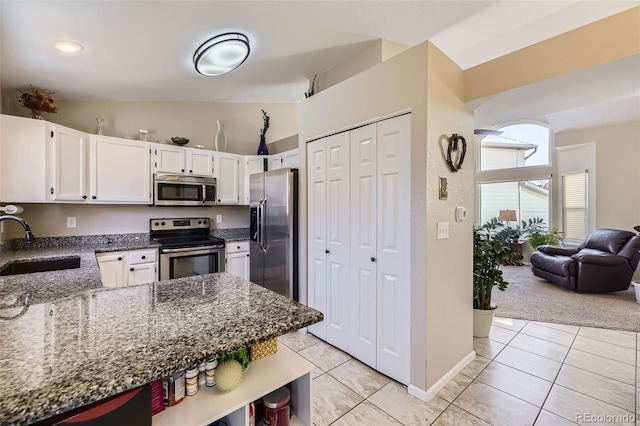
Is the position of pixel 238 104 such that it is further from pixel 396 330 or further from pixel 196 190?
pixel 396 330

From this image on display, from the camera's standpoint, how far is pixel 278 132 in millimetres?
4625

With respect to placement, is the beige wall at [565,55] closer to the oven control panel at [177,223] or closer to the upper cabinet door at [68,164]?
the oven control panel at [177,223]

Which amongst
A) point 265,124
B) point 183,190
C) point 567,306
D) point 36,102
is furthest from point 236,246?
point 567,306

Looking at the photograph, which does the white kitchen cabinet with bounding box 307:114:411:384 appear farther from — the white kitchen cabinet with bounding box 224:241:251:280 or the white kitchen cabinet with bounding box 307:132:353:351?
the white kitchen cabinet with bounding box 224:241:251:280

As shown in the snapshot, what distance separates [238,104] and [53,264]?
300 cm

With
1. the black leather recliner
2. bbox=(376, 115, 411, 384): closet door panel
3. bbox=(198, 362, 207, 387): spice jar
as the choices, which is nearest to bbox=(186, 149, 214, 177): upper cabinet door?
bbox=(376, 115, 411, 384): closet door panel

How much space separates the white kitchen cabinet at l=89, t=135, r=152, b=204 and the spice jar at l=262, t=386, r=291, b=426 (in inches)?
125

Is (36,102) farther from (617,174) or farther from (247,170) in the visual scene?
(617,174)

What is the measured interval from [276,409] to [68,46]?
9.93 feet

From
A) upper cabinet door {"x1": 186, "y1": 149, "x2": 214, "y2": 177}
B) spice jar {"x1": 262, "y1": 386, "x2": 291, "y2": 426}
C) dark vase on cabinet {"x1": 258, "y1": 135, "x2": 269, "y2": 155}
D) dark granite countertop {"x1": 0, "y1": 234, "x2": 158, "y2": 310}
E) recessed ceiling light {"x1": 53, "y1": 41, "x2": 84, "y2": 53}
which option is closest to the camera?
spice jar {"x1": 262, "y1": 386, "x2": 291, "y2": 426}

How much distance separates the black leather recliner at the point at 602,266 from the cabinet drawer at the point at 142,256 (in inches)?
228

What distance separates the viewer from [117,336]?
2.93 feet

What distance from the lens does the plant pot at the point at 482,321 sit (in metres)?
2.87

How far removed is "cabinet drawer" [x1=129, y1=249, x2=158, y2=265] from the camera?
10.4ft
